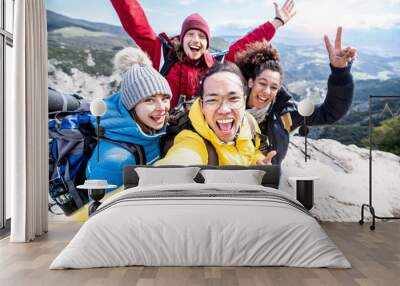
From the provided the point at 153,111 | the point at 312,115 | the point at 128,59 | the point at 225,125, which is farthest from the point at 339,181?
the point at 128,59

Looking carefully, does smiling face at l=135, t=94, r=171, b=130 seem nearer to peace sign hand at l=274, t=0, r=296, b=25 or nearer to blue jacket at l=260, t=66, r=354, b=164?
blue jacket at l=260, t=66, r=354, b=164

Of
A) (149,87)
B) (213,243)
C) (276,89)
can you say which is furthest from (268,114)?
(213,243)

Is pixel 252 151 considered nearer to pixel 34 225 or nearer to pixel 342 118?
pixel 342 118

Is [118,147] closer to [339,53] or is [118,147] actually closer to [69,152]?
[69,152]

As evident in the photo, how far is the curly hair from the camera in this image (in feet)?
22.1

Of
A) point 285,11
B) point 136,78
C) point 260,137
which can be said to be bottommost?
point 260,137

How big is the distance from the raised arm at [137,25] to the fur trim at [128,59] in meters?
0.09

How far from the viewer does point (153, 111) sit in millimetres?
6652

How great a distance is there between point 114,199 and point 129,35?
2.93m

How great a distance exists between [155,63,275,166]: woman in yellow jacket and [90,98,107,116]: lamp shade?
99 cm

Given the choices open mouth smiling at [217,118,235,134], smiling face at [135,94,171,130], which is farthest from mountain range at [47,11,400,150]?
open mouth smiling at [217,118,235,134]

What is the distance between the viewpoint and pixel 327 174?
22.3 ft

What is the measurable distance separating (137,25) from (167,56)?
0.60 metres

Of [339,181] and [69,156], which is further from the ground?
[69,156]
